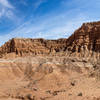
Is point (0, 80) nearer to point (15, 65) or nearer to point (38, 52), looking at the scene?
point (15, 65)

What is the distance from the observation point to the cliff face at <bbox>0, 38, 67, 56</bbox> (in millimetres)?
63406

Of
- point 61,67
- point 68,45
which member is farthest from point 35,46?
point 61,67

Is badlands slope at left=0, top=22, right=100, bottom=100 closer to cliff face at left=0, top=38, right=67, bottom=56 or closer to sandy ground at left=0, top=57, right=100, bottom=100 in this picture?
sandy ground at left=0, top=57, right=100, bottom=100

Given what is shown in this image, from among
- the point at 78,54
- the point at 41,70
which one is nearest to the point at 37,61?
the point at 41,70

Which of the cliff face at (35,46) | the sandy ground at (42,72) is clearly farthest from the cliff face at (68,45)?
the sandy ground at (42,72)

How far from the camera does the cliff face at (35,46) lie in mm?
63406

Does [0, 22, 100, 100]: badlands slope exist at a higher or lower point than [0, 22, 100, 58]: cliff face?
lower

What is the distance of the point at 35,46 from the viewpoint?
218ft

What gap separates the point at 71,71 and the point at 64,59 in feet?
22.1

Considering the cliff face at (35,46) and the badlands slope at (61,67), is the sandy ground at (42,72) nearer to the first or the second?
the badlands slope at (61,67)

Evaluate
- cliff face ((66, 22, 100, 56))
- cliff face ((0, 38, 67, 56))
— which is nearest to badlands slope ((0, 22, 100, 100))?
cliff face ((66, 22, 100, 56))

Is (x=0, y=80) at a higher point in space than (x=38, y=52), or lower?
lower

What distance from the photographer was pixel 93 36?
1922 inches

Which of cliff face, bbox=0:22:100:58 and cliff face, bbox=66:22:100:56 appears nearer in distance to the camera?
cliff face, bbox=66:22:100:56
